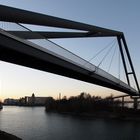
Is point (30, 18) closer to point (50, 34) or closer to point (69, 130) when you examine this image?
point (50, 34)

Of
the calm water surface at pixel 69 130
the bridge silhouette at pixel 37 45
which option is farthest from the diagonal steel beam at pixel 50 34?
the calm water surface at pixel 69 130

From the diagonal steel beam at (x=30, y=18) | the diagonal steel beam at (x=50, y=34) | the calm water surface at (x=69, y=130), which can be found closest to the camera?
the diagonal steel beam at (x=30, y=18)

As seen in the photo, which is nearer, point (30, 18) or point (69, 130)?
point (30, 18)

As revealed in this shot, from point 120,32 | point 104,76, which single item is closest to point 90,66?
point 104,76

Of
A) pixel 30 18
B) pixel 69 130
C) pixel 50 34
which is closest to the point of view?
pixel 30 18

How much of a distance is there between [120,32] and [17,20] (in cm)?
1236

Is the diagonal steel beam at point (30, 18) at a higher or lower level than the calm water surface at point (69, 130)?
higher

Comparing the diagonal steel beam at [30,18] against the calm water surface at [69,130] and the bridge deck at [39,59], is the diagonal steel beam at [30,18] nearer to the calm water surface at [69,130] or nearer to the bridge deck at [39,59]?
the bridge deck at [39,59]

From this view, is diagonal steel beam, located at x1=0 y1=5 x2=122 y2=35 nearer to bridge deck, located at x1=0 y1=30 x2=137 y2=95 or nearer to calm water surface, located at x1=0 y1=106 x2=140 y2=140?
bridge deck, located at x1=0 y1=30 x2=137 y2=95

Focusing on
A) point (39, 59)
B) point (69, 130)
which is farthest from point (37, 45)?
point (69, 130)

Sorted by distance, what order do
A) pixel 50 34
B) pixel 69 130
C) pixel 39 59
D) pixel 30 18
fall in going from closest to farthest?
pixel 30 18 → pixel 39 59 → pixel 50 34 → pixel 69 130

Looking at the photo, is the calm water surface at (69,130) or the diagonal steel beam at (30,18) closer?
the diagonal steel beam at (30,18)

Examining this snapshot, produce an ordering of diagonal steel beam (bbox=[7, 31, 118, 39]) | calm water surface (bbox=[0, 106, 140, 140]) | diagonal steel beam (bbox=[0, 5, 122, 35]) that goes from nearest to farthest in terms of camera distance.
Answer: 1. diagonal steel beam (bbox=[0, 5, 122, 35])
2. diagonal steel beam (bbox=[7, 31, 118, 39])
3. calm water surface (bbox=[0, 106, 140, 140])

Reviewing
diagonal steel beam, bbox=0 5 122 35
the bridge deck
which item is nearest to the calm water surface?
the bridge deck
